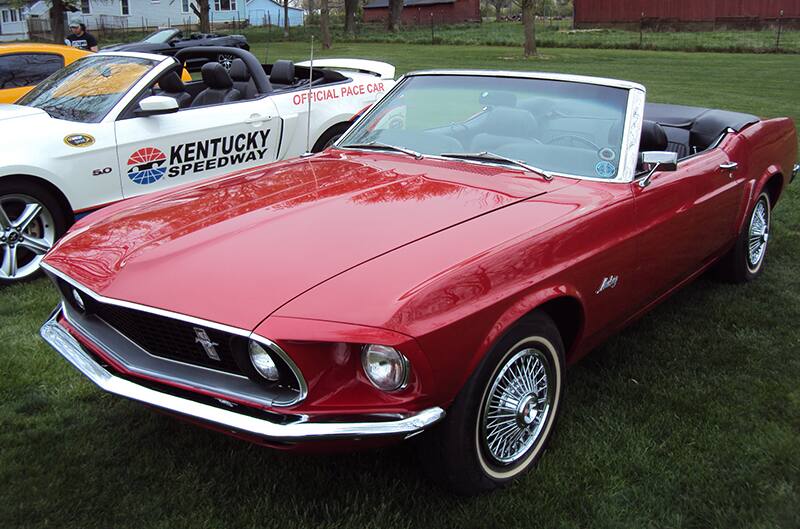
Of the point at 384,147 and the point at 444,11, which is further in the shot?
the point at 444,11

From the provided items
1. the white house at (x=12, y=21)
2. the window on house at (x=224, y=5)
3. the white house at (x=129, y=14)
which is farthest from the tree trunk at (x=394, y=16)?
the white house at (x=12, y=21)

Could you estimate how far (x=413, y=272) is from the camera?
249 centimetres

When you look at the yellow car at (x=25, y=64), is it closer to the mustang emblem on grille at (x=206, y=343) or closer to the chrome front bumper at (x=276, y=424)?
the chrome front bumper at (x=276, y=424)

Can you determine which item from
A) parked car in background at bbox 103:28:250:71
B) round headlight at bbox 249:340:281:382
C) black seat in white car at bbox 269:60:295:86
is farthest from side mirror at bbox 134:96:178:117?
parked car in background at bbox 103:28:250:71

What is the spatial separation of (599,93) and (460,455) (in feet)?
6.88

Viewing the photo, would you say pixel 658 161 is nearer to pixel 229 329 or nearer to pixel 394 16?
pixel 229 329

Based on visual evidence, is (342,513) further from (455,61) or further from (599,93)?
(455,61)

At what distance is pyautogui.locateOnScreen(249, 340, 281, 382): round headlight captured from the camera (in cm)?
237

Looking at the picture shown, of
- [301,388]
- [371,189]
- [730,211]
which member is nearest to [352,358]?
[301,388]

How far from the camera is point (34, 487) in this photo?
284cm

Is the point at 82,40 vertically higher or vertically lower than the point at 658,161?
higher

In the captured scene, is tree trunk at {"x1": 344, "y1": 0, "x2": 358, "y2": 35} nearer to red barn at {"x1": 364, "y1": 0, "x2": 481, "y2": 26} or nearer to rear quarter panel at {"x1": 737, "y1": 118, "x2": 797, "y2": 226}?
red barn at {"x1": 364, "y1": 0, "x2": 481, "y2": 26}

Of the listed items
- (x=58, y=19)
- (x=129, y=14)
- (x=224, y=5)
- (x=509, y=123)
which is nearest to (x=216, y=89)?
(x=509, y=123)

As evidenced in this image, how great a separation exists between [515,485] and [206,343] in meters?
1.30
